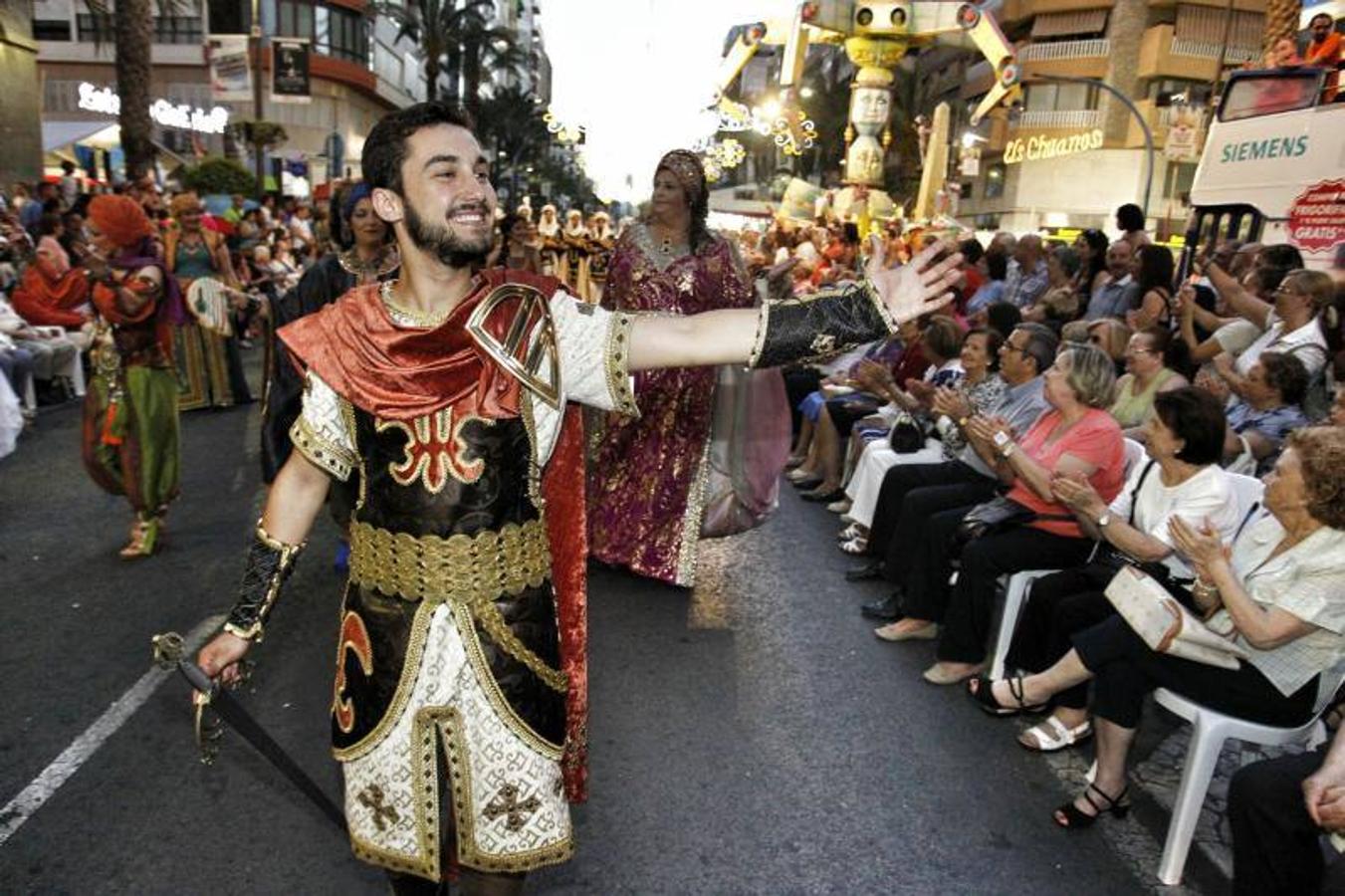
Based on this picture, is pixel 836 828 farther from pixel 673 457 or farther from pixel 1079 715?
pixel 673 457

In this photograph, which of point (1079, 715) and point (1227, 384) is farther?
point (1227, 384)

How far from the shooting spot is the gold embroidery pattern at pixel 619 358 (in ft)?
7.15

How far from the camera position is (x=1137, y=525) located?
4055 millimetres

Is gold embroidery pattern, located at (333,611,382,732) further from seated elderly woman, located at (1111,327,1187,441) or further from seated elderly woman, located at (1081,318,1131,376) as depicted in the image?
seated elderly woman, located at (1081,318,1131,376)

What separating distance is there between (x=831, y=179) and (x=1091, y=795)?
50134mm

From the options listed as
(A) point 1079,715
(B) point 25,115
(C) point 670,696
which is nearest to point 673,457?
(C) point 670,696

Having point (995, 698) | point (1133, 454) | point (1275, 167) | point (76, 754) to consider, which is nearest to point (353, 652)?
point (76, 754)

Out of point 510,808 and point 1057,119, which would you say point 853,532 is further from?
point 1057,119

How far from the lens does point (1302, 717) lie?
10.5ft

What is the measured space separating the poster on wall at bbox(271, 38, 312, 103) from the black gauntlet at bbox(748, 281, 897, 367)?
85.9 feet

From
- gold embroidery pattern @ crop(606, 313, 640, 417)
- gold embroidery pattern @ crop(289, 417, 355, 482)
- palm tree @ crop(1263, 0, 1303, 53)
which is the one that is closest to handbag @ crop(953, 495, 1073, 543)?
gold embroidery pattern @ crop(606, 313, 640, 417)

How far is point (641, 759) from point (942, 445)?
10.7 feet

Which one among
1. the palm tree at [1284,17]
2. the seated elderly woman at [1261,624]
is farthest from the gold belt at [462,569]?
the palm tree at [1284,17]

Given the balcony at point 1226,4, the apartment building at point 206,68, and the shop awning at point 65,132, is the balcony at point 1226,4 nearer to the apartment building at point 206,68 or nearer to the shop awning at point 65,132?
the apartment building at point 206,68
